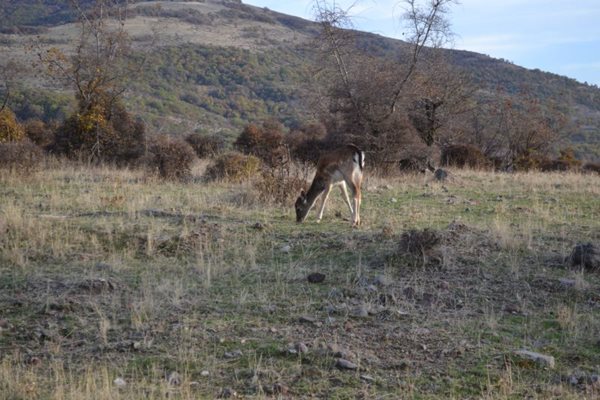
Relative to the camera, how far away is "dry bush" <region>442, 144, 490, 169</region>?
2969 cm

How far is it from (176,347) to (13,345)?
1.58 metres

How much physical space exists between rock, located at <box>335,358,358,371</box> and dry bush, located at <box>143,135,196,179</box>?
1487 centimetres

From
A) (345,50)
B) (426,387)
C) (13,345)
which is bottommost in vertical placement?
(13,345)

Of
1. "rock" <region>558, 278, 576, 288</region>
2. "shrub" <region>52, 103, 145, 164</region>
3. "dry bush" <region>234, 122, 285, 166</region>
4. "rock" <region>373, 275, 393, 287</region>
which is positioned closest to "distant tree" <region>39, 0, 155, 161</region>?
"shrub" <region>52, 103, 145, 164</region>

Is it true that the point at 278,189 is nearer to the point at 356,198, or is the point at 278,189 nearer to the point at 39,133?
the point at 356,198

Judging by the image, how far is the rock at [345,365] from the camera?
6113 mm

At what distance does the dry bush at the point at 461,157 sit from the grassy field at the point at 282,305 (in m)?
15.5

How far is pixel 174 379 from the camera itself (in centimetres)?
580

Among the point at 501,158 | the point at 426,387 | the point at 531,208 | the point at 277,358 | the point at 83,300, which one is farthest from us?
the point at 501,158

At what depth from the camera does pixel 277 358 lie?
20.7 feet

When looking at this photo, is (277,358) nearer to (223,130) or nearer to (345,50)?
(345,50)

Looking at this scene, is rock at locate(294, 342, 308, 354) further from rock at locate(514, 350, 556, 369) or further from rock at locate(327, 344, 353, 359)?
rock at locate(514, 350, 556, 369)

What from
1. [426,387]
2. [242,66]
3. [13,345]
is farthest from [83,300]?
[242,66]

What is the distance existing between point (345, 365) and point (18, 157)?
1565 centimetres
